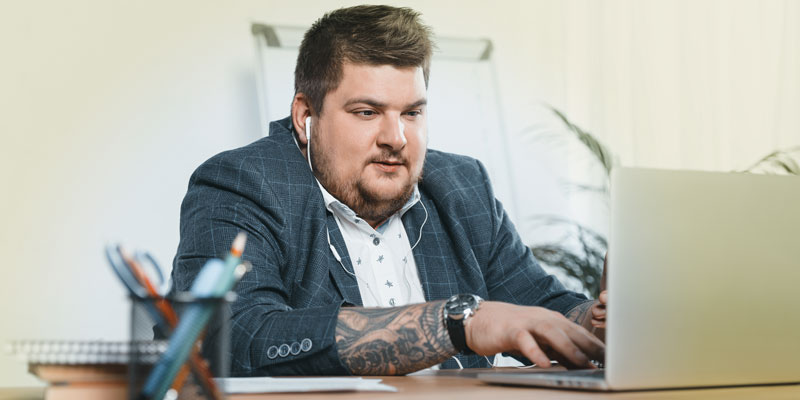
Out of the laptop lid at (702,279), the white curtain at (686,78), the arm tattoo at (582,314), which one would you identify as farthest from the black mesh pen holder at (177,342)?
the white curtain at (686,78)

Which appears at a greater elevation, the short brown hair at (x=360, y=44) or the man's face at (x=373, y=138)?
the short brown hair at (x=360, y=44)

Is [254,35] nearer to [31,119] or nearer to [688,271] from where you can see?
[31,119]

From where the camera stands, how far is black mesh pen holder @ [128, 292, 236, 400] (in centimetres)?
52

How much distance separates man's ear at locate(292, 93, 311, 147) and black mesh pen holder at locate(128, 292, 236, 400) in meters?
1.29

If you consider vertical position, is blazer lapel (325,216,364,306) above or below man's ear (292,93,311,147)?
below

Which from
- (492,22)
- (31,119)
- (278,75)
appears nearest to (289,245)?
(278,75)

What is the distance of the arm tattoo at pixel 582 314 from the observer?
5.01 ft

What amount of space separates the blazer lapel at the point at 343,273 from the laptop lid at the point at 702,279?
0.85 metres

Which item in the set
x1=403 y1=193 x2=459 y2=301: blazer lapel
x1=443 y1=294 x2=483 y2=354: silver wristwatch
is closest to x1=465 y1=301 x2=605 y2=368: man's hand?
x1=443 y1=294 x2=483 y2=354: silver wristwatch

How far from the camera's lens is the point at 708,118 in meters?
2.90

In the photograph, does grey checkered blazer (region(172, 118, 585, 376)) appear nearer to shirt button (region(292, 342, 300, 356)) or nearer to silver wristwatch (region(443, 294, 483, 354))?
A: shirt button (region(292, 342, 300, 356))

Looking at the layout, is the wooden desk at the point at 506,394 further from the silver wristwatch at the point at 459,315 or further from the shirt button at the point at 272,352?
the shirt button at the point at 272,352

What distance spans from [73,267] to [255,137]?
68 cm

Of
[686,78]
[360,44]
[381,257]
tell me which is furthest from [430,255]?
[686,78]
